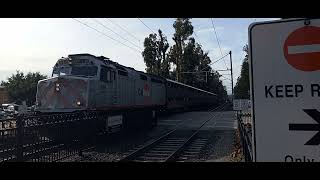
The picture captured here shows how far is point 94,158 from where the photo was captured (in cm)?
1547

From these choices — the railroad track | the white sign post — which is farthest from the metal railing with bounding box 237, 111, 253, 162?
the railroad track

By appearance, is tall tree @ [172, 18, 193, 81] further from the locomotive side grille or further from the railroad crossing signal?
the railroad crossing signal

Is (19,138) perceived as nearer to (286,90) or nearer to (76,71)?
(76,71)

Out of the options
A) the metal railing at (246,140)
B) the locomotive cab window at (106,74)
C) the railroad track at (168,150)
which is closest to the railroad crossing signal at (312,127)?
the metal railing at (246,140)

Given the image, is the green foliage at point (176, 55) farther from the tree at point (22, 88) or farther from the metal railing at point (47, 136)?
the metal railing at point (47, 136)

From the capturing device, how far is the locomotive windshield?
21.1 metres

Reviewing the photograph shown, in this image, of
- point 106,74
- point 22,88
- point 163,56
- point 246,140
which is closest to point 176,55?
point 163,56

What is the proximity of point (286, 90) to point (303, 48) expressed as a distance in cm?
17

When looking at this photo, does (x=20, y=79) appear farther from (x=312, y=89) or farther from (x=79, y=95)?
(x=312, y=89)

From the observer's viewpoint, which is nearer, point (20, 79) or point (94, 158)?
point (94, 158)

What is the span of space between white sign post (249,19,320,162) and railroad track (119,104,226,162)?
12067 millimetres

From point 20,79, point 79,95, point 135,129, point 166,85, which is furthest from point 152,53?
point 79,95

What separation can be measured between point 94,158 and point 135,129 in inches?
436

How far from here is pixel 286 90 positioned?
158 cm
